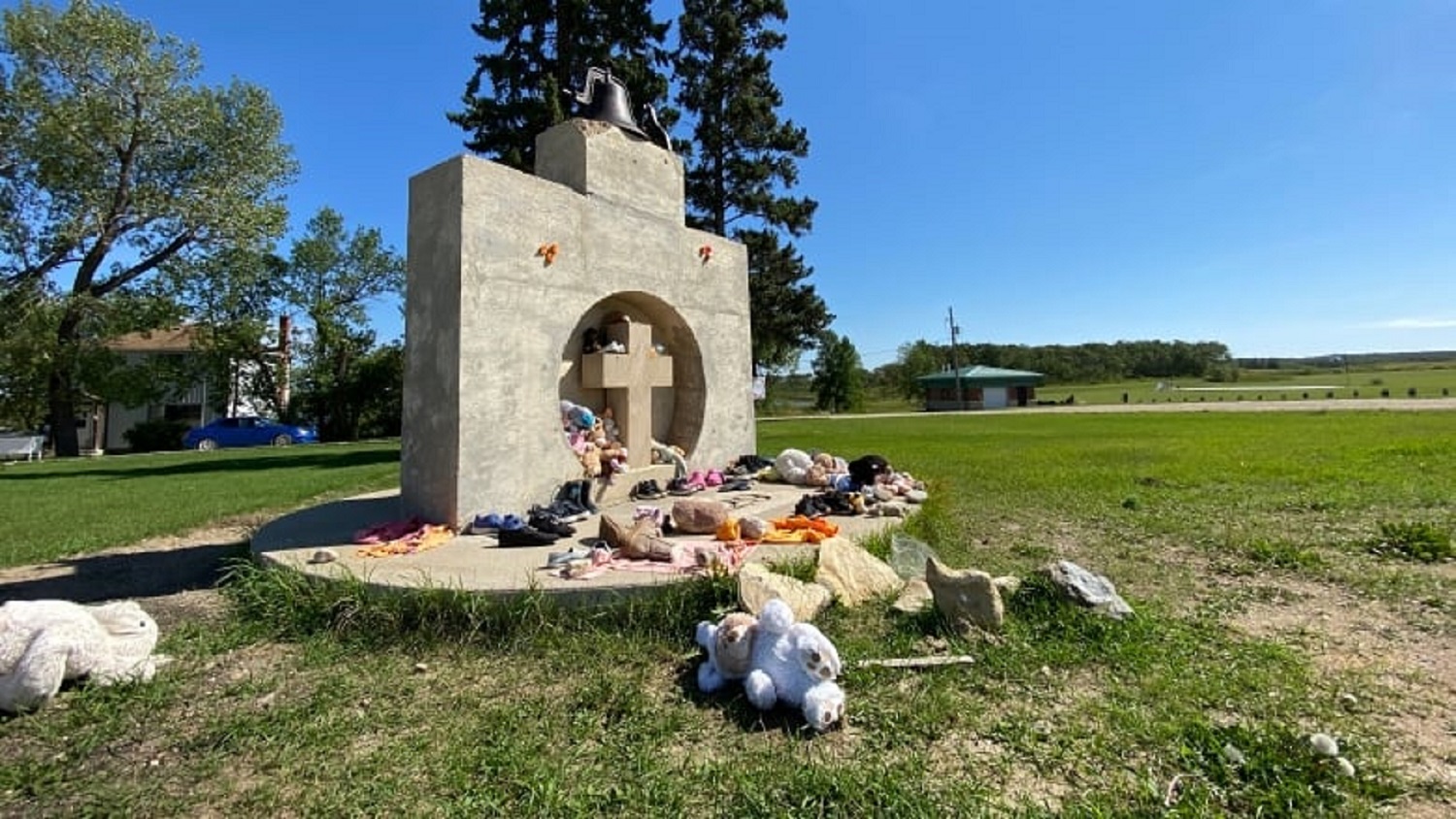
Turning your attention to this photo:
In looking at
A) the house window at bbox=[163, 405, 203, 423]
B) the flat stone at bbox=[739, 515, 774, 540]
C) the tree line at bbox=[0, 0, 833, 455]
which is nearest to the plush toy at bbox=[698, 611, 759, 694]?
the flat stone at bbox=[739, 515, 774, 540]

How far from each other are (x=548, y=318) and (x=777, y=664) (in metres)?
3.85

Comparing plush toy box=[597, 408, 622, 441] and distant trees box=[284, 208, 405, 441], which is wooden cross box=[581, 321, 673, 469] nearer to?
plush toy box=[597, 408, 622, 441]

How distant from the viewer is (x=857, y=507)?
18.1 ft

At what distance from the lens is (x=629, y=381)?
6.39 m

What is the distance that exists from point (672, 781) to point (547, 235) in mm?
4652

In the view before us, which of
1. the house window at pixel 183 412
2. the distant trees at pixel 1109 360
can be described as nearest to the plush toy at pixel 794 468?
the house window at pixel 183 412

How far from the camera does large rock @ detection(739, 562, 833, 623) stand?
3318 mm

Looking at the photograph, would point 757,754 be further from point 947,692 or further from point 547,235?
point 547,235

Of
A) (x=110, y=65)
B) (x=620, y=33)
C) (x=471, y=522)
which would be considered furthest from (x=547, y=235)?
(x=110, y=65)

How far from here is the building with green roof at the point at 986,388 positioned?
156ft

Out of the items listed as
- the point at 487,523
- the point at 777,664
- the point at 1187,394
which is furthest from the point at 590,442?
the point at 1187,394

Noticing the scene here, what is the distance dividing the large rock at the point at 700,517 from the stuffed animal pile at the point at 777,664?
1.79 metres

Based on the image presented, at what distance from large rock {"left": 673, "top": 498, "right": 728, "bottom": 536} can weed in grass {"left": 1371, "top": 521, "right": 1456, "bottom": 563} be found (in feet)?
16.8

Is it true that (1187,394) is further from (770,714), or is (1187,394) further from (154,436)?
(154,436)
